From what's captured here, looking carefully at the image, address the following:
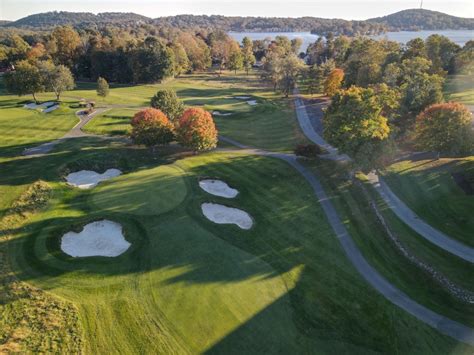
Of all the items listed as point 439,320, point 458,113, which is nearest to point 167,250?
point 439,320

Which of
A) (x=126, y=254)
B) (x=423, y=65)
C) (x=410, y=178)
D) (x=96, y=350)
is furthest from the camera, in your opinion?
(x=423, y=65)

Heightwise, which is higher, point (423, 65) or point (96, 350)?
point (423, 65)

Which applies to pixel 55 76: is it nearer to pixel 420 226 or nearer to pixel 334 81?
pixel 334 81

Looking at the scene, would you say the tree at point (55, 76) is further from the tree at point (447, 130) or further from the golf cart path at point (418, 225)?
the tree at point (447, 130)

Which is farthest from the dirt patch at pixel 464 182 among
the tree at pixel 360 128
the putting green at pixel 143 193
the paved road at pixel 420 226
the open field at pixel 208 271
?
the putting green at pixel 143 193

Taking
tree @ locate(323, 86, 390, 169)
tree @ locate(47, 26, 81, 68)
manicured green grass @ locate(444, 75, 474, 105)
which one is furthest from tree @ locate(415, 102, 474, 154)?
tree @ locate(47, 26, 81, 68)

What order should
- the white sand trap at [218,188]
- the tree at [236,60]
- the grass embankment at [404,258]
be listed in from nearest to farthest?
1. the grass embankment at [404,258]
2. the white sand trap at [218,188]
3. the tree at [236,60]

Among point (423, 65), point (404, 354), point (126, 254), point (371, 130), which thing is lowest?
point (404, 354)

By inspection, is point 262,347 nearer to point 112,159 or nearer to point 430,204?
point 430,204
